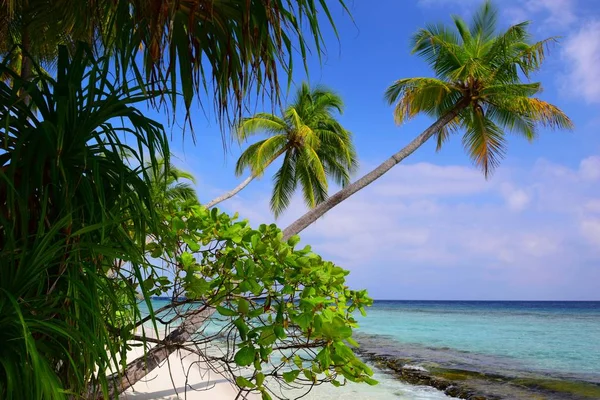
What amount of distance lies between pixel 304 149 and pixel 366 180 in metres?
7.09

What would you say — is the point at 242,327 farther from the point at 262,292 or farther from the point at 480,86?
the point at 480,86

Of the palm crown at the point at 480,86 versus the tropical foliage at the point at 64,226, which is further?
the palm crown at the point at 480,86

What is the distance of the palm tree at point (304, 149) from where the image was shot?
58.1 ft

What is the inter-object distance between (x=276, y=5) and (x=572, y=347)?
21.9 metres

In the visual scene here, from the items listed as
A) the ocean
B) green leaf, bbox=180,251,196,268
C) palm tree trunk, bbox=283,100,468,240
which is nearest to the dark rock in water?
the ocean

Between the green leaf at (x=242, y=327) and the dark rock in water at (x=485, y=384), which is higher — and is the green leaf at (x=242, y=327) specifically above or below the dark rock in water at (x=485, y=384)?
above

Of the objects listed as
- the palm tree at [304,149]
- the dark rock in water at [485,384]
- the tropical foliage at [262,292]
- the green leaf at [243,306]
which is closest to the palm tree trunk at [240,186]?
the palm tree at [304,149]

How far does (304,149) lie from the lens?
709 inches

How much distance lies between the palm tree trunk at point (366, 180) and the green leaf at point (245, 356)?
6.36 meters

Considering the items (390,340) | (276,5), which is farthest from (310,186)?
(276,5)

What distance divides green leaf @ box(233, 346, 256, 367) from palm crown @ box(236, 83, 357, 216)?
13710 millimetres

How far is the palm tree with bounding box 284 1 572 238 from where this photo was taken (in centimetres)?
1249

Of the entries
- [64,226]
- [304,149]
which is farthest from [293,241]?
[304,149]

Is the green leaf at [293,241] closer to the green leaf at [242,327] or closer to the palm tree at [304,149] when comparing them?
the green leaf at [242,327]
